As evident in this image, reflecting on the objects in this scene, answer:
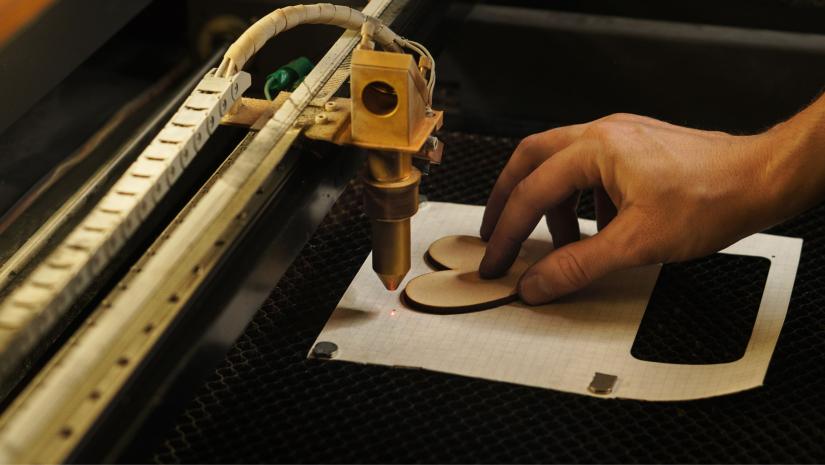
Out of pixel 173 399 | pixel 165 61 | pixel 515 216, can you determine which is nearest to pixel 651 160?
pixel 515 216

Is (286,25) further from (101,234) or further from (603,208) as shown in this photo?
(603,208)

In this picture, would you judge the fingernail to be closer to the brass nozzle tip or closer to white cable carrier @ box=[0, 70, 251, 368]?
the brass nozzle tip

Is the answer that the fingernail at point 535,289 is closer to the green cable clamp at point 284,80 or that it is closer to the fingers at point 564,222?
the fingers at point 564,222

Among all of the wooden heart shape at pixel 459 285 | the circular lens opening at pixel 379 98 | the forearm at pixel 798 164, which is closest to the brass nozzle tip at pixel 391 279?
the wooden heart shape at pixel 459 285

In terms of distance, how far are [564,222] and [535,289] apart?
0.33 feet

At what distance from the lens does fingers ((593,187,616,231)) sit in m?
1.12

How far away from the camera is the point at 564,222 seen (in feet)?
3.67

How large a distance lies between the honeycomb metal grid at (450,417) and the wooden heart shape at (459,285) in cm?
10

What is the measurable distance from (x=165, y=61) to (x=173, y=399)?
1.02 m

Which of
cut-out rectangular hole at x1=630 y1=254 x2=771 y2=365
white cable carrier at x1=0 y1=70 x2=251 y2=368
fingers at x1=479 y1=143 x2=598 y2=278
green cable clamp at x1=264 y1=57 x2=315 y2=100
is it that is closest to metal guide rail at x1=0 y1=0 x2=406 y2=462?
white cable carrier at x1=0 y1=70 x2=251 y2=368

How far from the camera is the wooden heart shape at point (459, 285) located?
1055 mm

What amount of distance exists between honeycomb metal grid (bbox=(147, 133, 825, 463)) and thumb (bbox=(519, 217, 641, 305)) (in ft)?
0.27

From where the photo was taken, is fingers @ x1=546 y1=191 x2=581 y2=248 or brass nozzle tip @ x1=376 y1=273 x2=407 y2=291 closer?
brass nozzle tip @ x1=376 y1=273 x2=407 y2=291

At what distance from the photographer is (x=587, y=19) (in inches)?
58.9
